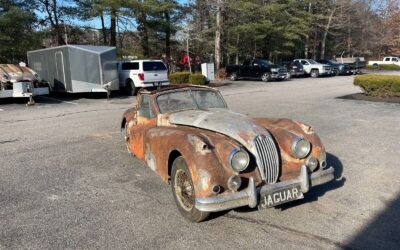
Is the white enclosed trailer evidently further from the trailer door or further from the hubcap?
the hubcap

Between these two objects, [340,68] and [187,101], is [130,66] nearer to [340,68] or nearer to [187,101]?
[187,101]

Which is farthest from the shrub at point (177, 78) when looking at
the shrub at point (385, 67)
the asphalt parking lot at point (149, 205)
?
the shrub at point (385, 67)

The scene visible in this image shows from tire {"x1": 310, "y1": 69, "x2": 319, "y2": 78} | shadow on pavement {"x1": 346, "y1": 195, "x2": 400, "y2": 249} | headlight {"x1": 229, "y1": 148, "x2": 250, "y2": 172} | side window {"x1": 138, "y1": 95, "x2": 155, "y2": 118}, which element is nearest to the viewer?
shadow on pavement {"x1": 346, "y1": 195, "x2": 400, "y2": 249}

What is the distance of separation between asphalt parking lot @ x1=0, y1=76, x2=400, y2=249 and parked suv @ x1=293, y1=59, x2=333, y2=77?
2487 cm

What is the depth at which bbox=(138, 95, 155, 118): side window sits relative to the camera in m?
5.93

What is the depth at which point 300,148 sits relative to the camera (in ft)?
15.2

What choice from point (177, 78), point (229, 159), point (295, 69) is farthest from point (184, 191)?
point (295, 69)

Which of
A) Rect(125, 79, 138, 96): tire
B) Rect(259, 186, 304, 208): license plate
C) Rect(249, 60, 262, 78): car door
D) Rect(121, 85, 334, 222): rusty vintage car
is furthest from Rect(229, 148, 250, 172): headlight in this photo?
Rect(249, 60, 262, 78): car door

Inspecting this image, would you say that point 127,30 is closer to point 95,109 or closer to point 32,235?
point 95,109

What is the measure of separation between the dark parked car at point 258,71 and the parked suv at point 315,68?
523 centimetres

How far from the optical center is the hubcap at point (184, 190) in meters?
4.33

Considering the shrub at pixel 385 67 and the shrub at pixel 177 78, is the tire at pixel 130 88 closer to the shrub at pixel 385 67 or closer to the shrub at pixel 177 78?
the shrub at pixel 177 78

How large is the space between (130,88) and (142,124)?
1426cm

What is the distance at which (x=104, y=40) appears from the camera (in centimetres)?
2998
